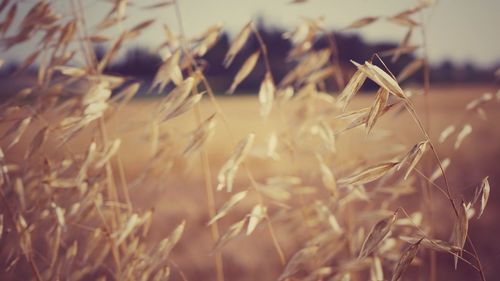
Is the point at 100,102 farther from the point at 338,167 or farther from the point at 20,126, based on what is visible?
the point at 338,167

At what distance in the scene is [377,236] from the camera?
2.22 ft

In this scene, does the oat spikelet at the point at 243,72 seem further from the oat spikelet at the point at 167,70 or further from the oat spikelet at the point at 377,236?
the oat spikelet at the point at 377,236

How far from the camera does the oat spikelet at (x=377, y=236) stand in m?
0.67

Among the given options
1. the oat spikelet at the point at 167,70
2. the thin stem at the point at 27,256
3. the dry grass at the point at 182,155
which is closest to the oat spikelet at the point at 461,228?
the dry grass at the point at 182,155

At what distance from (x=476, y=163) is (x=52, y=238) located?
4776mm

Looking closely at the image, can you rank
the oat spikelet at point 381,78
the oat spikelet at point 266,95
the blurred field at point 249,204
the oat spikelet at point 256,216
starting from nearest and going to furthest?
the oat spikelet at point 381,78 → the oat spikelet at point 256,216 → the oat spikelet at point 266,95 → the blurred field at point 249,204

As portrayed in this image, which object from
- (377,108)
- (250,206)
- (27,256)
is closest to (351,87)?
(377,108)

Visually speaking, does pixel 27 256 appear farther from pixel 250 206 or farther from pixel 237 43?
pixel 250 206

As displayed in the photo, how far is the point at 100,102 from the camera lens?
932mm

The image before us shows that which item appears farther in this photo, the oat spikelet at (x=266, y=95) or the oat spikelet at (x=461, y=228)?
the oat spikelet at (x=266, y=95)

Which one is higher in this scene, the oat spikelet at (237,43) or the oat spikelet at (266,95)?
the oat spikelet at (237,43)

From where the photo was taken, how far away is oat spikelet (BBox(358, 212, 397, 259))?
665 millimetres

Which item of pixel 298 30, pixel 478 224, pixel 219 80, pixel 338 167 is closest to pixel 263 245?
pixel 478 224

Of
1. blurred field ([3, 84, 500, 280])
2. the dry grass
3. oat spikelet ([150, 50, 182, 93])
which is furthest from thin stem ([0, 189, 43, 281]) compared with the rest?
oat spikelet ([150, 50, 182, 93])
